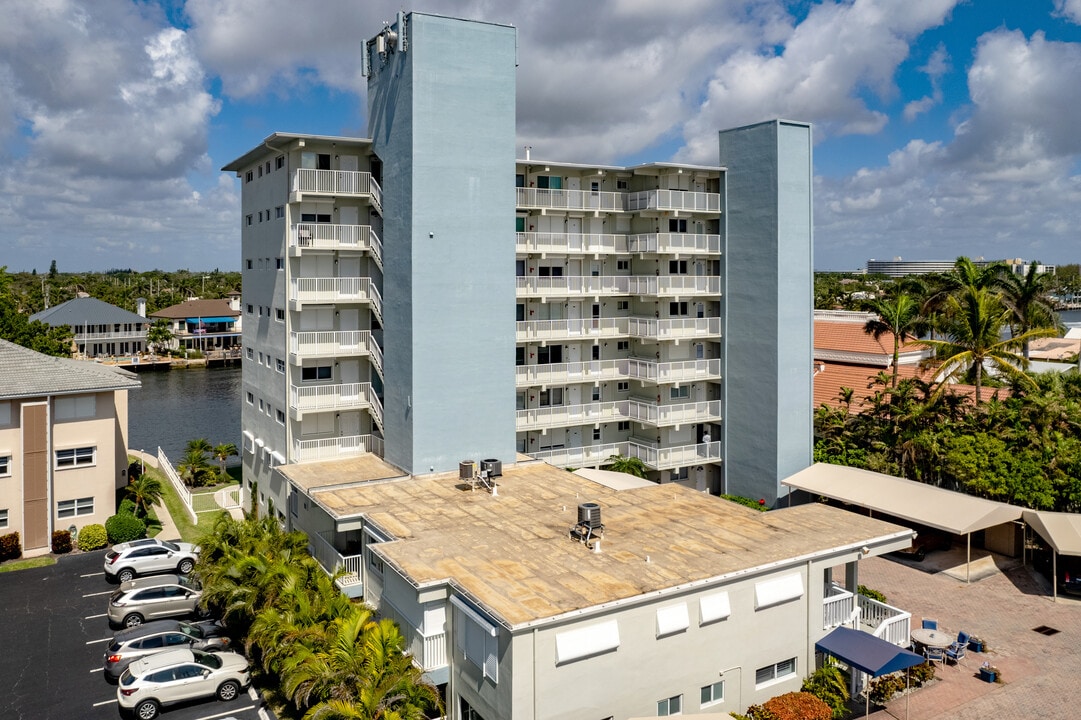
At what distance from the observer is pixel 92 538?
3509 centimetres

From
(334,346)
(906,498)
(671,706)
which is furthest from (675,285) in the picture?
(671,706)

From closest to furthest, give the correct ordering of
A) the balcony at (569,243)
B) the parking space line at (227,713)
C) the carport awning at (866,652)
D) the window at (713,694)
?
the carport awning at (866,652) < the window at (713,694) < the parking space line at (227,713) < the balcony at (569,243)

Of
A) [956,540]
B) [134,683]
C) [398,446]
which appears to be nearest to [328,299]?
[398,446]

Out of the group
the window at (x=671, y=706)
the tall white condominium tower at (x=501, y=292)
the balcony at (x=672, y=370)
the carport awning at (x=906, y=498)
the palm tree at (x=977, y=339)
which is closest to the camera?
the window at (x=671, y=706)

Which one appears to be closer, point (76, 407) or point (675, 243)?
point (76, 407)

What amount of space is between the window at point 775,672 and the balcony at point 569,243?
21771 mm

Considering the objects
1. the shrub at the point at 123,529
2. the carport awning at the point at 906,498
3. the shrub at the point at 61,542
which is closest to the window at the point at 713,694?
the carport awning at the point at 906,498

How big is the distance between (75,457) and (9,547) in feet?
14.9

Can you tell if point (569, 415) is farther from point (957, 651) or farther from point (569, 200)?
point (957, 651)

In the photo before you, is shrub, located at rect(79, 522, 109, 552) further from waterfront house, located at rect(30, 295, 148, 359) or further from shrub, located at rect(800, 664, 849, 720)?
waterfront house, located at rect(30, 295, 148, 359)

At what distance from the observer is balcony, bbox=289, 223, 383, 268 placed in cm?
3259

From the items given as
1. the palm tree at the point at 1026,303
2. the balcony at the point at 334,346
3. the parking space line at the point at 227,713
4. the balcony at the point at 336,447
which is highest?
the palm tree at the point at 1026,303

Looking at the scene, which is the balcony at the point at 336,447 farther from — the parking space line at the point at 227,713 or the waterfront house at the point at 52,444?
the parking space line at the point at 227,713

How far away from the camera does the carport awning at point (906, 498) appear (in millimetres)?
30609
